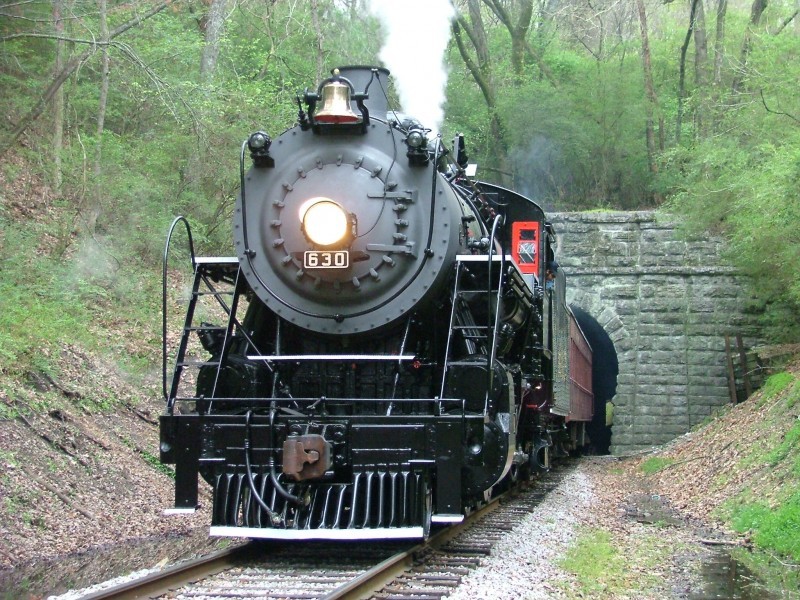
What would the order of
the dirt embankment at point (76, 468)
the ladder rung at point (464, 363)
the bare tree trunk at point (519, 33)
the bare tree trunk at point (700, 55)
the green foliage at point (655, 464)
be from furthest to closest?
1. the bare tree trunk at point (519, 33)
2. the bare tree trunk at point (700, 55)
3. the green foliage at point (655, 464)
4. the dirt embankment at point (76, 468)
5. the ladder rung at point (464, 363)

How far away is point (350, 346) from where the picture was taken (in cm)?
705

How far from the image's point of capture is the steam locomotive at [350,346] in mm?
6184

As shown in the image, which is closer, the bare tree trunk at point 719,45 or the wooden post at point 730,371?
the wooden post at point 730,371

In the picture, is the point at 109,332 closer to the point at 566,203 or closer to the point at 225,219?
the point at 225,219

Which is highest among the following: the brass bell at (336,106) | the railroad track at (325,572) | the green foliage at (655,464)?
the brass bell at (336,106)

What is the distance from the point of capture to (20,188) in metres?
14.0

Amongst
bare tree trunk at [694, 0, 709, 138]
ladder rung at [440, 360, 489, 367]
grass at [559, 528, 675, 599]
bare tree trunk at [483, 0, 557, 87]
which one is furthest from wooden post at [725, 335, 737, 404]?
ladder rung at [440, 360, 489, 367]

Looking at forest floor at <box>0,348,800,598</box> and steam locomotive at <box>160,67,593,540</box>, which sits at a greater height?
steam locomotive at <box>160,67,593,540</box>

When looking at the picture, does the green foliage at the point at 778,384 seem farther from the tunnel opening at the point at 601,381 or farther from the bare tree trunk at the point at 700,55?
the tunnel opening at the point at 601,381

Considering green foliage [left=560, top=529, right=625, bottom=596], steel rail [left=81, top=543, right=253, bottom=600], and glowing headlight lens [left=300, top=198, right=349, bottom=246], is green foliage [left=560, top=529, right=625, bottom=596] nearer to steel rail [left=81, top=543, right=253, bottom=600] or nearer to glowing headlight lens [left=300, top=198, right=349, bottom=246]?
steel rail [left=81, top=543, right=253, bottom=600]

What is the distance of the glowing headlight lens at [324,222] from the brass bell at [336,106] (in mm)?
637

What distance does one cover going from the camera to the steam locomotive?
618cm

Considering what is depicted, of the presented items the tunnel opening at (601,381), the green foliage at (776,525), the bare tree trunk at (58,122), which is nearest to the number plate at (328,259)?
the green foliage at (776,525)

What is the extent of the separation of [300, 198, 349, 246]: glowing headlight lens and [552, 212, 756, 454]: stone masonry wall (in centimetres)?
1403
